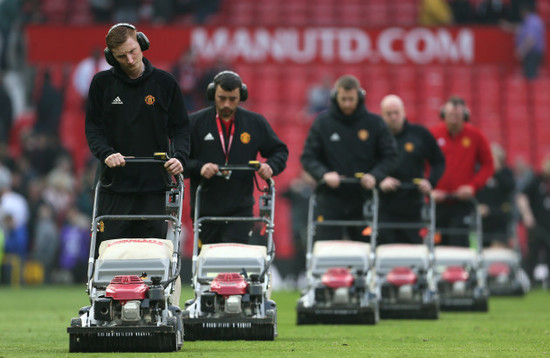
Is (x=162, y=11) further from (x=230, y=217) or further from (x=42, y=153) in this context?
(x=230, y=217)

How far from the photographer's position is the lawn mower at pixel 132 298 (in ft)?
25.3

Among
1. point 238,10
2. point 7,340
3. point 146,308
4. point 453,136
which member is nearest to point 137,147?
point 146,308

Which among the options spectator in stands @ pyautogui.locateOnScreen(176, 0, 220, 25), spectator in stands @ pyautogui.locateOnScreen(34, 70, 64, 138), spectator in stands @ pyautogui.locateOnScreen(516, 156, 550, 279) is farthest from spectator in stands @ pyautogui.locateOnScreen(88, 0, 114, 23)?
spectator in stands @ pyautogui.locateOnScreen(516, 156, 550, 279)

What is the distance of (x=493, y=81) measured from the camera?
85.7ft

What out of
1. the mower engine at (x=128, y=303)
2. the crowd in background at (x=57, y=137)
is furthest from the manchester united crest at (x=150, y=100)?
the crowd in background at (x=57, y=137)

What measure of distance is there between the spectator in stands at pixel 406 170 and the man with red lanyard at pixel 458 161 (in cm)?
86

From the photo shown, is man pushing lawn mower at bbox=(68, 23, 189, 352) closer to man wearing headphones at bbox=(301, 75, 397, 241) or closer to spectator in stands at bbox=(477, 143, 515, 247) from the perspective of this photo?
man wearing headphones at bbox=(301, 75, 397, 241)

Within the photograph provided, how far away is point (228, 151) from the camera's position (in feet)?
32.5

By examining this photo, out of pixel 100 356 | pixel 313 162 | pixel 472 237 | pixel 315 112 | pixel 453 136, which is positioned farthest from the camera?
pixel 315 112

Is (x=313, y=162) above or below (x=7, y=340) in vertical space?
above

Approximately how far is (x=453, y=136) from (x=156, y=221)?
5.85m

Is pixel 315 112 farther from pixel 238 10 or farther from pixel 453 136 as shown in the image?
pixel 453 136

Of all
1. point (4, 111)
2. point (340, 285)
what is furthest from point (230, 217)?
point (4, 111)

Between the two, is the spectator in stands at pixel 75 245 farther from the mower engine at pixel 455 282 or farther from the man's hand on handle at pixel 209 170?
the man's hand on handle at pixel 209 170
